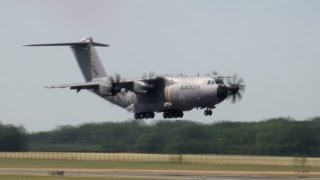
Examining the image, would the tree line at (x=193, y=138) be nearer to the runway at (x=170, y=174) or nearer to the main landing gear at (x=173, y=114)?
the runway at (x=170, y=174)

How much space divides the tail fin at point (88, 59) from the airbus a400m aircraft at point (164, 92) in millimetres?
1753

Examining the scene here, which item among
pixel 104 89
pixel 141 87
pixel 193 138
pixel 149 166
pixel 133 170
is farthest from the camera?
pixel 193 138

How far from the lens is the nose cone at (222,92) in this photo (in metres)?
85.9

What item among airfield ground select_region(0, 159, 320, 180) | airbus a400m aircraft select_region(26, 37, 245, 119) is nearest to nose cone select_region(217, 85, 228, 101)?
airbus a400m aircraft select_region(26, 37, 245, 119)

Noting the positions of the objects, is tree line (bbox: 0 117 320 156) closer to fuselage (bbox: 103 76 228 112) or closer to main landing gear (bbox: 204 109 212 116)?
fuselage (bbox: 103 76 228 112)

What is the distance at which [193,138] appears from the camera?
136m

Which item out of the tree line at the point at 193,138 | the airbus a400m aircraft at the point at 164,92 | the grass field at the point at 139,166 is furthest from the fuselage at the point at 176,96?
the tree line at the point at 193,138

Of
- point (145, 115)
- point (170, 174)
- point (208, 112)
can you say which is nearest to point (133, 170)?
point (170, 174)

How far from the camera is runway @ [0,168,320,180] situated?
97750mm

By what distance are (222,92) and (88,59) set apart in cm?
1864

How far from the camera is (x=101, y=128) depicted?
146 m

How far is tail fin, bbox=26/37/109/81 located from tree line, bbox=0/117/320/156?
3722 cm

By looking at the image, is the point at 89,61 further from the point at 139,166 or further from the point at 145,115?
the point at 139,166

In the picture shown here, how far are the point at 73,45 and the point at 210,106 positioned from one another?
18.6m
